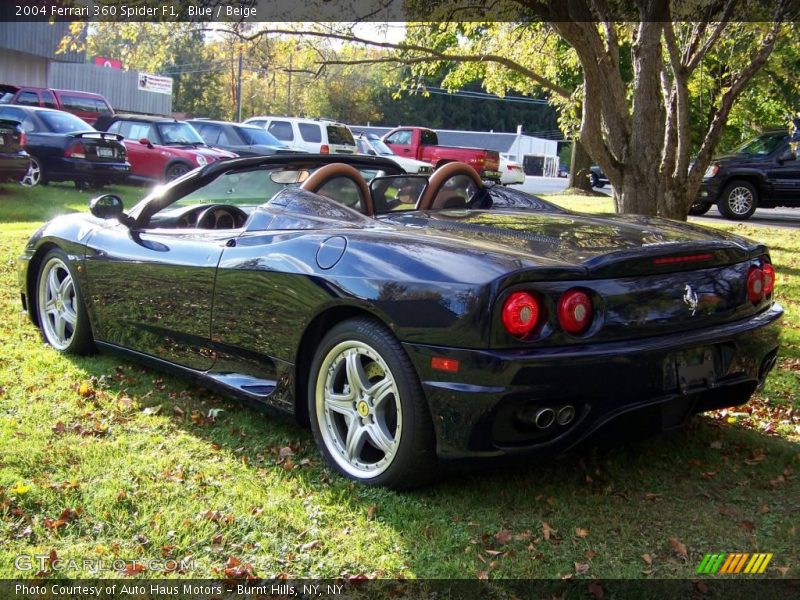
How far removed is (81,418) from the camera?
4133 mm

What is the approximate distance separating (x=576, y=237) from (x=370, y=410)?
3.61ft

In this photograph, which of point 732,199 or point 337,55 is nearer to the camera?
point 337,55

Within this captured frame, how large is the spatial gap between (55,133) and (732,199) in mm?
12904

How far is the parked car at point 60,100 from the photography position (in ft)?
65.8

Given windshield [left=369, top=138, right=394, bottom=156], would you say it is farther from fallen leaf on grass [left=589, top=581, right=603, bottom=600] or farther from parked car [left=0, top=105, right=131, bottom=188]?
fallen leaf on grass [left=589, top=581, right=603, bottom=600]

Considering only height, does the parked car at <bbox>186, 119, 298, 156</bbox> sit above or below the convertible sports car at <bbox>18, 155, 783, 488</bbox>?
above

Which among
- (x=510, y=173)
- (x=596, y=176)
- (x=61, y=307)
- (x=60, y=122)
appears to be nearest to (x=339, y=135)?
(x=60, y=122)

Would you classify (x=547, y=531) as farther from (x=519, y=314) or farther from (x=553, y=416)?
(x=519, y=314)

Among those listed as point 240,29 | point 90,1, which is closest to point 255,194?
point 90,1

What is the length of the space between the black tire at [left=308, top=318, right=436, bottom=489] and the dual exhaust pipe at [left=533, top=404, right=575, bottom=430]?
402 mm

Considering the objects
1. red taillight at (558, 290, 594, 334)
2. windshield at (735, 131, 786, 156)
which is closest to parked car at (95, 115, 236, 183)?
windshield at (735, 131, 786, 156)

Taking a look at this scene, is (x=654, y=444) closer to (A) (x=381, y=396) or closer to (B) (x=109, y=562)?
(A) (x=381, y=396)

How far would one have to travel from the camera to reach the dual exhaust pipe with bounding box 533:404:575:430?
296cm

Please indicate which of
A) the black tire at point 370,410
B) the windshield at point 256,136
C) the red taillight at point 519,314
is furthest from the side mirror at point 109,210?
the windshield at point 256,136
